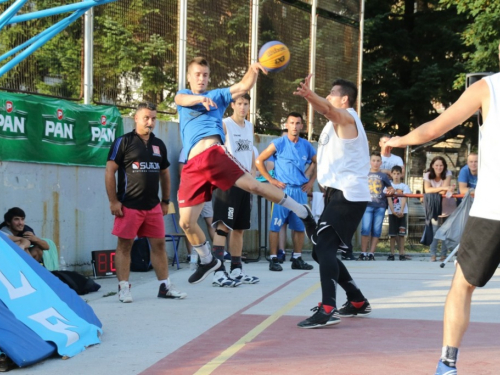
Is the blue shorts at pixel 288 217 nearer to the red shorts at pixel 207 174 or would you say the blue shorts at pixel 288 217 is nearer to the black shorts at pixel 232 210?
the black shorts at pixel 232 210

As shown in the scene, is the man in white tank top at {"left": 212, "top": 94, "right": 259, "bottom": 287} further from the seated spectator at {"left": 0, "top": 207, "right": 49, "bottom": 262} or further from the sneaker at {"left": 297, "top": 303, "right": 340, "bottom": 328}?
the sneaker at {"left": 297, "top": 303, "right": 340, "bottom": 328}

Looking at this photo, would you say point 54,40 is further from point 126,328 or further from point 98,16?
point 126,328

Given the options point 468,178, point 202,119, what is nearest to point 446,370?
point 202,119

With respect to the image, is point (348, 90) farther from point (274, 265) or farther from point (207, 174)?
point (274, 265)

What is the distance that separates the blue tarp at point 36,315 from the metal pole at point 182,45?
7821 millimetres

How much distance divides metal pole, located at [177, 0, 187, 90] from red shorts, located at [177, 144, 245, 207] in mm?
5690

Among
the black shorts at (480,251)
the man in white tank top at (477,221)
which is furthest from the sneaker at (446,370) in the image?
the black shorts at (480,251)

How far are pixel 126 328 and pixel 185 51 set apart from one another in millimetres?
8075

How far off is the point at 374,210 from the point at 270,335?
936cm

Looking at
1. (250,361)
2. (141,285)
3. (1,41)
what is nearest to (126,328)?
(250,361)

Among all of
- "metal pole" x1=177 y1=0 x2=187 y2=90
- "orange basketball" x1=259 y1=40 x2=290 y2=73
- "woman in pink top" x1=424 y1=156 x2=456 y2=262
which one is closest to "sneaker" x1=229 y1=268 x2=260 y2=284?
"orange basketball" x1=259 y1=40 x2=290 y2=73

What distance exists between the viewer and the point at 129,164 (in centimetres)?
895

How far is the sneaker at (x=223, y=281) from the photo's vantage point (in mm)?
10057

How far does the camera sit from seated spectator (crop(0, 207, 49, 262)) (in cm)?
938
